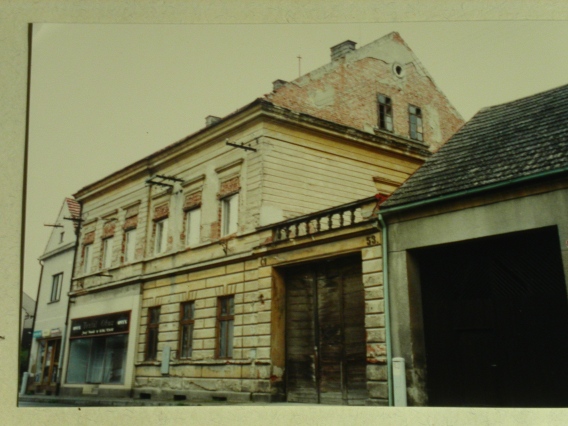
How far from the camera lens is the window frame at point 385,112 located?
12.9 meters

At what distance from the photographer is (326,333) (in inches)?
368

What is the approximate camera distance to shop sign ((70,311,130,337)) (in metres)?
11.7

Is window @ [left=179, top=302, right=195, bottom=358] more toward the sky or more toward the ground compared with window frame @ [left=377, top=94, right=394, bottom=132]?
more toward the ground

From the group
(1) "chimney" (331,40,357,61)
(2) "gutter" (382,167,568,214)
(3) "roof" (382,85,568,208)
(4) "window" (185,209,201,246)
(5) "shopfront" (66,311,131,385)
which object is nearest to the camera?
(2) "gutter" (382,167,568,214)

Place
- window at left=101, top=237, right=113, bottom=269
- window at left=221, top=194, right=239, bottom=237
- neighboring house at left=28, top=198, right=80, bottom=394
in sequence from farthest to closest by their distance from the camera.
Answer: window at left=101, top=237, right=113, bottom=269 < window at left=221, top=194, right=239, bottom=237 < neighboring house at left=28, top=198, right=80, bottom=394

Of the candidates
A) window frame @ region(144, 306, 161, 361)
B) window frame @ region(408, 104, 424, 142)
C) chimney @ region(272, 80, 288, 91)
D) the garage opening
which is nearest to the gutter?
the garage opening

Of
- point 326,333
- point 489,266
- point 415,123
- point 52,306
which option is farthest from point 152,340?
point 415,123

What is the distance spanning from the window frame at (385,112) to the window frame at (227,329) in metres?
5.01

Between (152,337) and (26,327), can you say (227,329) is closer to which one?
(152,337)

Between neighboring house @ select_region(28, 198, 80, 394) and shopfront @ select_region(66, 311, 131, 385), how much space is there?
41cm

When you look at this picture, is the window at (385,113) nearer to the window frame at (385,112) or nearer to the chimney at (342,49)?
the window frame at (385,112)

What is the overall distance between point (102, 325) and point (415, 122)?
789 cm

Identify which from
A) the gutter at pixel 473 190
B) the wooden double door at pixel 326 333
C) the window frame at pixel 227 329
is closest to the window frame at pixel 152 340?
the window frame at pixel 227 329

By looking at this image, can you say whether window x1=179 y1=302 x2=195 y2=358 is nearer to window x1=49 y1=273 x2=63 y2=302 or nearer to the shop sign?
the shop sign
